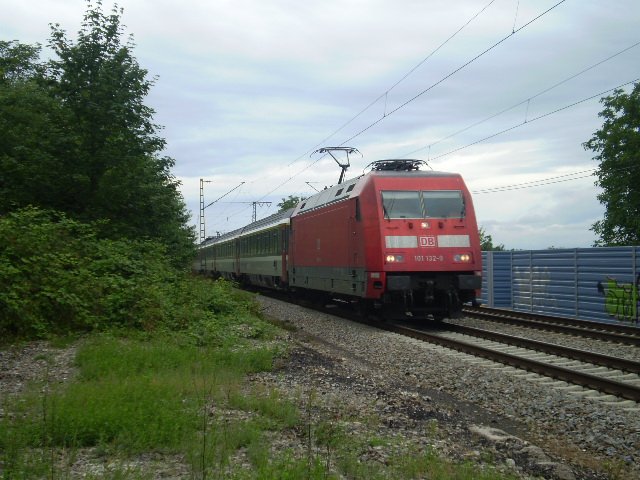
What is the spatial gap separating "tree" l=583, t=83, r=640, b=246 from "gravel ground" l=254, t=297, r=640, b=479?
26.2m

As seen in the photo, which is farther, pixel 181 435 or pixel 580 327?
pixel 580 327

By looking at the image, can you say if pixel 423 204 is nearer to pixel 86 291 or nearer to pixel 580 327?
pixel 580 327

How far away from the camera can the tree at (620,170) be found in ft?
115

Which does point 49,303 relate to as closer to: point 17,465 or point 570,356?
point 17,465

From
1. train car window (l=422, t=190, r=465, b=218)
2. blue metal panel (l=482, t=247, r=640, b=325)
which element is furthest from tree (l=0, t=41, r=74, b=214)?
blue metal panel (l=482, t=247, r=640, b=325)

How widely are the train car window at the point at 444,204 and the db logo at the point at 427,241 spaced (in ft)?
1.91

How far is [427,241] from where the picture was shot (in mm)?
14367

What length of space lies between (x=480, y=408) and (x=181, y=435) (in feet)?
12.7

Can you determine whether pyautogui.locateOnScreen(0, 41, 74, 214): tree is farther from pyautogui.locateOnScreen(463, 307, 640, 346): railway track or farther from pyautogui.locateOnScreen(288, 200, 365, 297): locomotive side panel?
pyautogui.locateOnScreen(463, 307, 640, 346): railway track

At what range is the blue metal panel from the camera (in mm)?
15922

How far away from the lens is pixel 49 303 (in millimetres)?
11180

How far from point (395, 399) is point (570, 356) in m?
4.64

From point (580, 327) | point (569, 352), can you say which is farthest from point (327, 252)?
point (569, 352)

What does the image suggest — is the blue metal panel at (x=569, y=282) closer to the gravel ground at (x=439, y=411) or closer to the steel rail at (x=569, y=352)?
the steel rail at (x=569, y=352)
